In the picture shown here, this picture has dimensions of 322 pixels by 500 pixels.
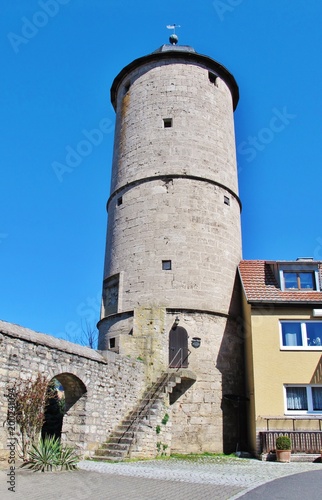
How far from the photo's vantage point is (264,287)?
1841cm

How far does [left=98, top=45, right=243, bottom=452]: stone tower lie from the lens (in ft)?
56.4

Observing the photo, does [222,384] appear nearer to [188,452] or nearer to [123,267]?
[188,452]

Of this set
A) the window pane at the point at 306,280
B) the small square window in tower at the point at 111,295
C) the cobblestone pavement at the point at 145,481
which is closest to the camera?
the cobblestone pavement at the point at 145,481

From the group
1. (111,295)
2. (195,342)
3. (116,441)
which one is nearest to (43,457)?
(116,441)

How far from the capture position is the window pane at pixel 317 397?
16.1 metres

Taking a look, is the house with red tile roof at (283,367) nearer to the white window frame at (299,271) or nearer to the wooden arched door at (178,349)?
the white window frame at (299,271)

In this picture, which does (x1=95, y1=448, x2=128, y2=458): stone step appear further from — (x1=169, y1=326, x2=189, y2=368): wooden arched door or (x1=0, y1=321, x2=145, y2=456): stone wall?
(x1=169, y1=326, x2=189, y2=368): wooden arched door

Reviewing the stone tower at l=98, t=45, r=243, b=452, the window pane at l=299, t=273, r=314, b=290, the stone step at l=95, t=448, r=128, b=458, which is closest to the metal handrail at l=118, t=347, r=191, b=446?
the stone tower at l=98, t=45, r=243, b=452

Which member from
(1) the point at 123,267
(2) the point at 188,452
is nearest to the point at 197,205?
(1) the point at 123,267

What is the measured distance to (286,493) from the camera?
834 cm

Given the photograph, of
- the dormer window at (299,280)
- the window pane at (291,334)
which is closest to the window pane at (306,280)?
the dormer window at (299,280)

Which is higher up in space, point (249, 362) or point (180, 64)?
point (180, 64)

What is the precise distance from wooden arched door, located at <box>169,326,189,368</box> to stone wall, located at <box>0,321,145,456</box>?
142cm

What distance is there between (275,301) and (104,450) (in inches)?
302
